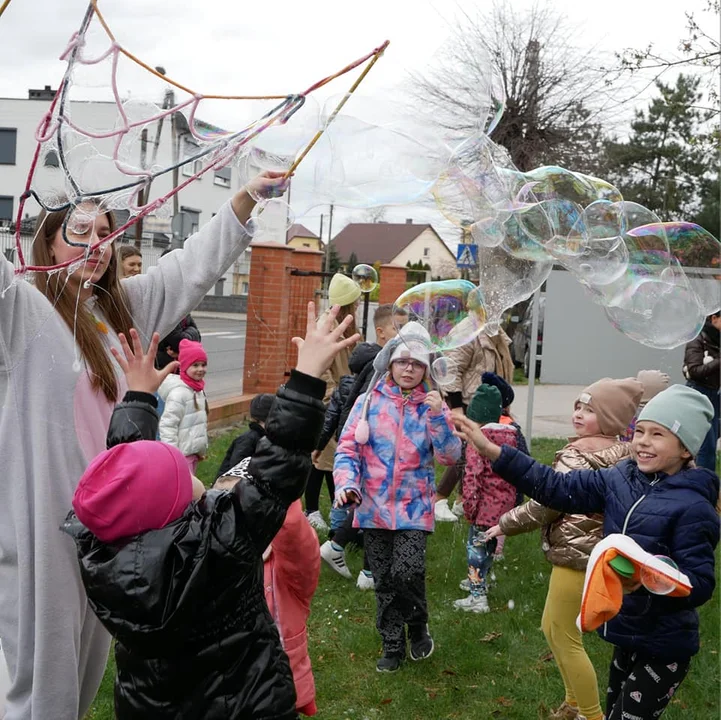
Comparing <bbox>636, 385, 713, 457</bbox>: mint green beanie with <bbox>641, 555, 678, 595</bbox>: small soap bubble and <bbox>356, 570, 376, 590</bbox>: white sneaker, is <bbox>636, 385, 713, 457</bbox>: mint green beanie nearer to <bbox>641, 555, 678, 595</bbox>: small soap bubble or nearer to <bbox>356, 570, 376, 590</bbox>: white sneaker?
<bbox>641, 555, 678, 595</bbox>: small soap bubble

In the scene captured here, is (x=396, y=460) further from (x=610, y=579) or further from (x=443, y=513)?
(x=443, y=513)

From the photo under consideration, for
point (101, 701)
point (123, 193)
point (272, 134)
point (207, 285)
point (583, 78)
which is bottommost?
point (101, 701)

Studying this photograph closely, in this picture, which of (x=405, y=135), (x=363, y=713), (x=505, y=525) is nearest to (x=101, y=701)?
(x=363, y=713)

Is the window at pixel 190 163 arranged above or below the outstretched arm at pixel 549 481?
above

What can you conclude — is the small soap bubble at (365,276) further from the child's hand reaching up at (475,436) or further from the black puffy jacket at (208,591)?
the black puffy jacket at (208,591)

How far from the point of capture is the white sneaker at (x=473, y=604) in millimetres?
5180

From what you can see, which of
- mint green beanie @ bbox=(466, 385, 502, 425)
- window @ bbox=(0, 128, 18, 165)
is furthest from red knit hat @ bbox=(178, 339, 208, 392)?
mint green beanie @ bbox=(466, 385, 502, 425)

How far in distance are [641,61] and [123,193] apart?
764 cm

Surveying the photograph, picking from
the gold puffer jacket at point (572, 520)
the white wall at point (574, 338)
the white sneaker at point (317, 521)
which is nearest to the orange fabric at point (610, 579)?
the gold puffer jacket at point (572, 520)

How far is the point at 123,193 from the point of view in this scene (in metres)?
2.49

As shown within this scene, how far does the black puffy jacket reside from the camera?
2088 millimetres

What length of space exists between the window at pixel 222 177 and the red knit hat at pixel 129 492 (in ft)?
3.40

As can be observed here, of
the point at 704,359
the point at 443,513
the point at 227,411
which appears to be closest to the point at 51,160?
the point at 443,513

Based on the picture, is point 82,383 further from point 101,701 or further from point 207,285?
point 101,701
